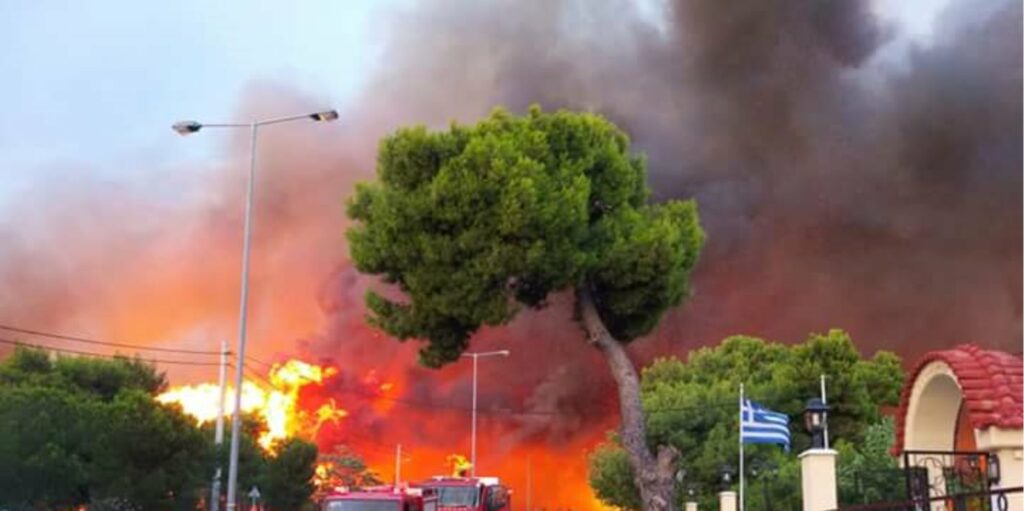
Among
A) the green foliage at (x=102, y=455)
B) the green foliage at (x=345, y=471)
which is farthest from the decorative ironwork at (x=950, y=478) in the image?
the green foliage at (x=345, y=471)

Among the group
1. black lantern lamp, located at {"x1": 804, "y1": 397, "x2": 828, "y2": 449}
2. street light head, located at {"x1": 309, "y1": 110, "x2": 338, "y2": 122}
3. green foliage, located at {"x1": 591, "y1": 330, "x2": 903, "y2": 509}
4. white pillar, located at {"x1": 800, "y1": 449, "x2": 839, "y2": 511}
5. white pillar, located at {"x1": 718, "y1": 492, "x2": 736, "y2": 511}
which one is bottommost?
white pillar, located at {"x1": 718, "y1": 492, "x2": 736, "y2": 511}

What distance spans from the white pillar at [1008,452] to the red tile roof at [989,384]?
0.37ft

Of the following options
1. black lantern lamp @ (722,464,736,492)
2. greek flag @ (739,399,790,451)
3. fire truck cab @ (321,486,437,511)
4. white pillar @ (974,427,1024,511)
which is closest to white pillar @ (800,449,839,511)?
white pillar @ (974,427,1024,511)

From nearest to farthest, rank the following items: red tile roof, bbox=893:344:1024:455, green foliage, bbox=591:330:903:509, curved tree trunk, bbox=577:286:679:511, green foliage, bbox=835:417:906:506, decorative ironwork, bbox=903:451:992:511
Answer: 1. red tile roof, bbox=893:344:1024:455
2. decorative ironwork, bbox=903:451:992:511
3. green foliage, bbox=835:417:906:506
4. curved tree trunk, bbox=577:286:679:511
5. green foliage, bbox=591:330:903:509

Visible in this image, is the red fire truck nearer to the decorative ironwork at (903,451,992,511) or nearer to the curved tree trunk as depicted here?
the curved tree trunk

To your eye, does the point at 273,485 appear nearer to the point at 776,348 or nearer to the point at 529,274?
the point at 529,274

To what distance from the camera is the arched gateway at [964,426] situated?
34.9 feet

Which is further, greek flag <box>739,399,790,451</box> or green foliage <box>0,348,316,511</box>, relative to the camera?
green foliage <box>0,348,316,511</box>

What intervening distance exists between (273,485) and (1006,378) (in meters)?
26.6

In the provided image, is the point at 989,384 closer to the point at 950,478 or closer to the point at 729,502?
the point at 950,478

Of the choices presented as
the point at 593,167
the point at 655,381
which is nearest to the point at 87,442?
the point at 593,167

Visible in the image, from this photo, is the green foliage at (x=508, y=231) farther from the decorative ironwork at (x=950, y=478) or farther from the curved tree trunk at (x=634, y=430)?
the decorative ironwork at (x=950, y=478)

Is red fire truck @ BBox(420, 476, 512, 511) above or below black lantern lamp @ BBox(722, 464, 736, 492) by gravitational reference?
below

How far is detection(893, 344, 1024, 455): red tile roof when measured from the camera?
34.6ft
